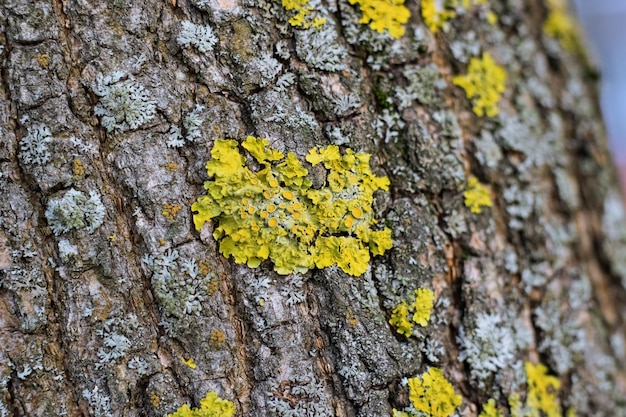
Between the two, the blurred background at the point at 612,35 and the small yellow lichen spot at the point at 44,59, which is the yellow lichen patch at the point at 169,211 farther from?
the blurred background at the point at 612,35

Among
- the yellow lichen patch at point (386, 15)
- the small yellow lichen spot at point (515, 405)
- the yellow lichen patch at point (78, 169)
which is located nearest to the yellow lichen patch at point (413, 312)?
the small yellow lichen spot at point (515, 405)

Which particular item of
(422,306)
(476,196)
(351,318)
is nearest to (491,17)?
(476,196)

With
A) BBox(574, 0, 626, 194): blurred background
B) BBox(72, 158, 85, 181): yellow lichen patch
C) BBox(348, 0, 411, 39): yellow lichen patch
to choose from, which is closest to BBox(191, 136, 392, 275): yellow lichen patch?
BBox(72, 158, 85, 181): yellow lichen patch

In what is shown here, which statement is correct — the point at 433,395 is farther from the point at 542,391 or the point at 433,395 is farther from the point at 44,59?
the point at 44,59

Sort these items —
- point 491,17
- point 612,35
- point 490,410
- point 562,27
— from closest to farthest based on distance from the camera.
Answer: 1. point 490,410
2. point 491,17
3. point 562,27
4. point 612,35

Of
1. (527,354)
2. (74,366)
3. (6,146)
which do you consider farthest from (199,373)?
(527,354)

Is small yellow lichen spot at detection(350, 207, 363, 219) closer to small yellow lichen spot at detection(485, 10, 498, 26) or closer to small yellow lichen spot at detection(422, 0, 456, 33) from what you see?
small yellow lichen spot at detection(422, 0, 456, 33)
